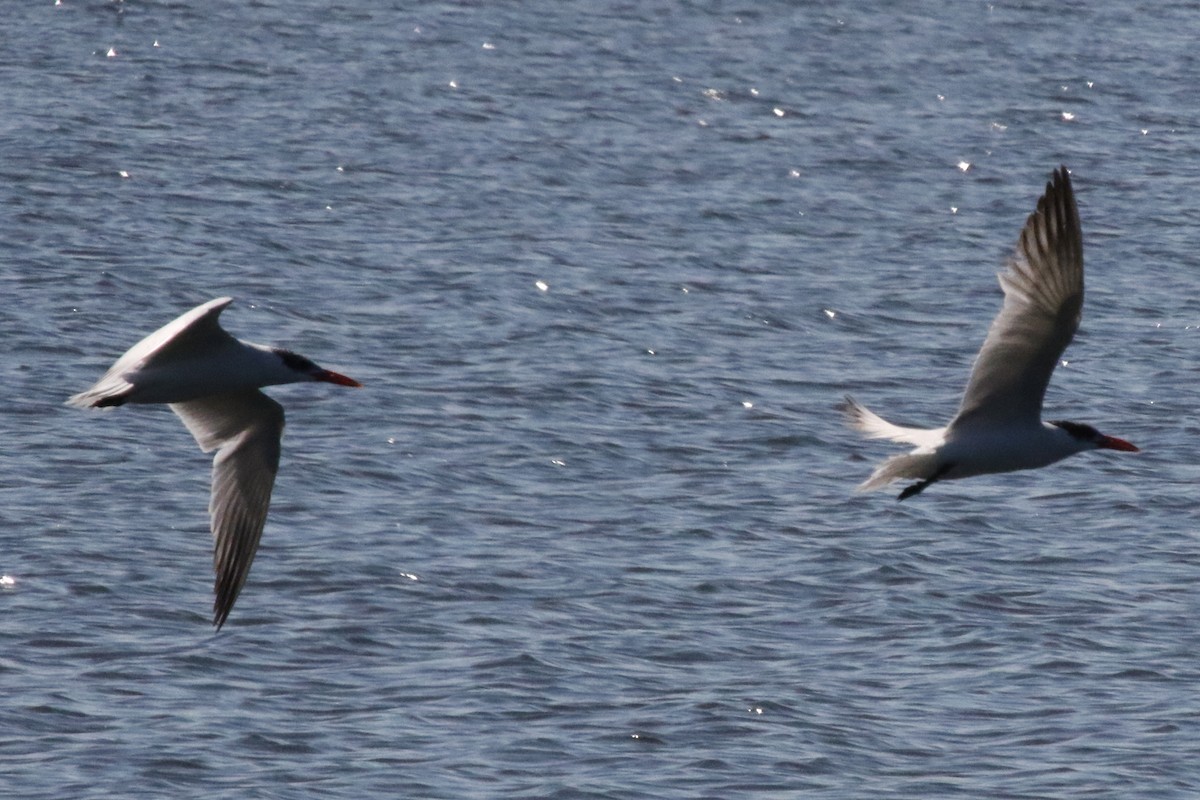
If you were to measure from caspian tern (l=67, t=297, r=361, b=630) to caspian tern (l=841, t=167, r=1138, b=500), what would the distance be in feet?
8.71

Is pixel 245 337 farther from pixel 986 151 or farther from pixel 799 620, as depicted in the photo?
pixel 986 151

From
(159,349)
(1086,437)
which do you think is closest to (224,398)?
(159,349)

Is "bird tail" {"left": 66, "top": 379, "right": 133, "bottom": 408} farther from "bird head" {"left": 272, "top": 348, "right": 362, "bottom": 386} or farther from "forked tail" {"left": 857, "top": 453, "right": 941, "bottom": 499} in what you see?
"forked tail" {"left": 857, "top": 453, "right": 941, "bottom": 499}

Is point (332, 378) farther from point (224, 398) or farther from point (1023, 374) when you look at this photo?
point (1023, 374)

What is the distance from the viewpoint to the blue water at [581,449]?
12.7 meters

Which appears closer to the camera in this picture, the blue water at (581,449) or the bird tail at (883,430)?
the bird tail at (883,430)

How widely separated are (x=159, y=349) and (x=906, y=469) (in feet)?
10.9

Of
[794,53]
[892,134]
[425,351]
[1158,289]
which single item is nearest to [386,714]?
[425,351]

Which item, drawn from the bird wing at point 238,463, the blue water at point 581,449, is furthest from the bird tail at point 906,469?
the bird wing at point 238,463

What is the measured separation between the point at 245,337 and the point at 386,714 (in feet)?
24.3

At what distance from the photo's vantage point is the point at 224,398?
11062 mm

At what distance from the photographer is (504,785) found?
39.1ft

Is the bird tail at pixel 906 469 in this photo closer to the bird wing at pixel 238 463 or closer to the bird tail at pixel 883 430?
the bird tail at pixel 883 430

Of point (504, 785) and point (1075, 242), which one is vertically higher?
point (1075, 242)
